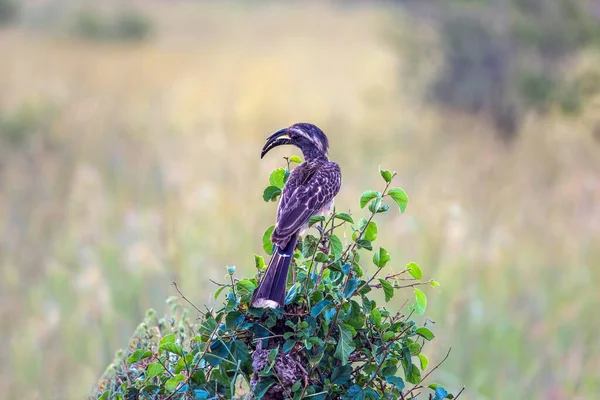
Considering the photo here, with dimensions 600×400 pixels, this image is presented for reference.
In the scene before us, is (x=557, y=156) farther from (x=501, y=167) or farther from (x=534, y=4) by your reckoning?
(x=534, y=4)

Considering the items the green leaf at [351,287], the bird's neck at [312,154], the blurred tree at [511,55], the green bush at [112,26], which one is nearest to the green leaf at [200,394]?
the green leaf at [351,287]

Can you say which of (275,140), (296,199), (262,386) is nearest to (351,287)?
(262,386)

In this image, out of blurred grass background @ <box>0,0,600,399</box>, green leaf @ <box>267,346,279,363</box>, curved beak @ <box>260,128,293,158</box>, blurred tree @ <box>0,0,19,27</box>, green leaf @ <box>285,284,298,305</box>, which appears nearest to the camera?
green leaf @ <box>267,346,279,363</box>

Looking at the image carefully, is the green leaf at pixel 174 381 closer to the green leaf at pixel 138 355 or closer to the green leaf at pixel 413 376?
the green leaf at pixel 138 355

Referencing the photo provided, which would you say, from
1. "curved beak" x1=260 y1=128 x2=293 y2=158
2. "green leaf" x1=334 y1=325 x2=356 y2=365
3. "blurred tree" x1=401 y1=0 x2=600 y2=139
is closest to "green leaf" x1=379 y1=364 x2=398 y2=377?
"green leaf" x1=334 y1=325 x2=356 y2=365

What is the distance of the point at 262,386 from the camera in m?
1.74

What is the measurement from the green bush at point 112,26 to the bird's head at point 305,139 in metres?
14.5

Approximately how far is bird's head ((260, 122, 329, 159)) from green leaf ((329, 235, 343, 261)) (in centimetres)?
71

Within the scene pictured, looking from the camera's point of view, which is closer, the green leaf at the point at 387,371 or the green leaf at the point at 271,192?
the green leaf at the point at 387,371

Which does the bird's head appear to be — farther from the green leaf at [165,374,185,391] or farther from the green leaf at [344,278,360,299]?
the green leaf at [165,374,185,391]

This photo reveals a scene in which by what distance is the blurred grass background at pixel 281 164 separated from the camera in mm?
4980

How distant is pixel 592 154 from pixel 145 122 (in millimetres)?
5110

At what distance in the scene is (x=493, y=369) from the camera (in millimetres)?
4984

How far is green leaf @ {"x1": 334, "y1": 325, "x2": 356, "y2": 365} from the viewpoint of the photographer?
1.71 metres
